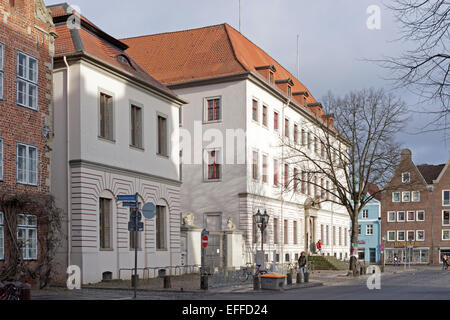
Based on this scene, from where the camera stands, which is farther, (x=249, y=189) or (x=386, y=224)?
(x=386, y=224)

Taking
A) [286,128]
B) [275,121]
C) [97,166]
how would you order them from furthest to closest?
[286,128], [275,121], [97,166]

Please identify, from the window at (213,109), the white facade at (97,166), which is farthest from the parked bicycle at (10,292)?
the window at (213,109)

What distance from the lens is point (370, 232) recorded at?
10212 centimetres

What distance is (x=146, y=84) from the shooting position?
1385 inches

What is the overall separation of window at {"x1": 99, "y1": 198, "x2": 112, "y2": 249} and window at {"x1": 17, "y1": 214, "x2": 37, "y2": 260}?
476 centimetres

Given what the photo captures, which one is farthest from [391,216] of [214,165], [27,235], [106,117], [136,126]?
[27,235]

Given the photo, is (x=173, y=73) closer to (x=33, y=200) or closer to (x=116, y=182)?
(x=116, y=182)

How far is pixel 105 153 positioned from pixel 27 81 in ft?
19.4

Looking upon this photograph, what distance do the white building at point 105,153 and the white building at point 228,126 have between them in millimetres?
8194

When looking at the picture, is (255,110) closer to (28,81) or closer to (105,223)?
(105,223)

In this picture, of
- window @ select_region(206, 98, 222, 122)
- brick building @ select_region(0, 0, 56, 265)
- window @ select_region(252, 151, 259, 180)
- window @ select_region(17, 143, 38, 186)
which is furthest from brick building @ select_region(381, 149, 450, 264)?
window @ select_region(17, 143, 38, 186)

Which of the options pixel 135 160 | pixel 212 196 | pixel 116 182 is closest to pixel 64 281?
pixel 116 182

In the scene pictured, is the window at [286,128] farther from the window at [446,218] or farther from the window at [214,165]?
the window at [446,218]

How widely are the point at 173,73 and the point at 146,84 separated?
49.4 feet
